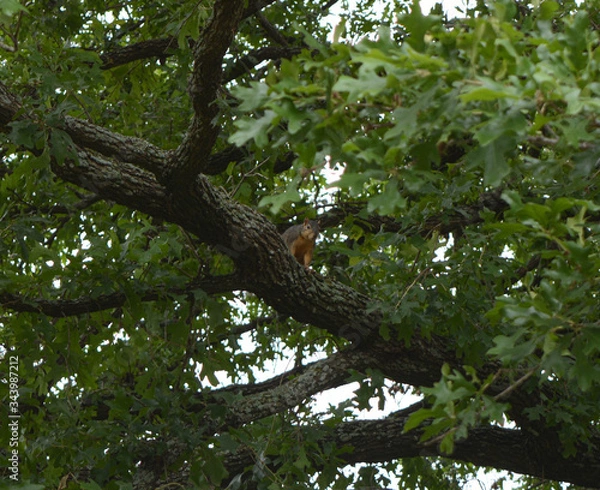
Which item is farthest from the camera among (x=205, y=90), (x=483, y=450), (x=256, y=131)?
(x=483, y=450)

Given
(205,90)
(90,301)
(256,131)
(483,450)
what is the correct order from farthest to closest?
(483,450)
(90,301)
(205,90)
(256,131)

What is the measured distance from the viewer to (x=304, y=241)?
4902mm

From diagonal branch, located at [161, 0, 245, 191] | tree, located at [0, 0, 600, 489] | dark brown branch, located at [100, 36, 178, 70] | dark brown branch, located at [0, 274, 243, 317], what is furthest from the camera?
dark brown branch, located at [100, 36, 178, 70]

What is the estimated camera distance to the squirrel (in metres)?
4.88

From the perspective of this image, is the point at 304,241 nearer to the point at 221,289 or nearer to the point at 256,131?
the point at 221,289

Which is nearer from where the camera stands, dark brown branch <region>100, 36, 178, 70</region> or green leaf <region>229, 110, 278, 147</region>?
green leaf <region>229, 110, 278, 147</region>

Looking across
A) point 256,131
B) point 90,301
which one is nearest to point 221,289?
point 90,301

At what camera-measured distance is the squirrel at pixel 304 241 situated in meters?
4.88

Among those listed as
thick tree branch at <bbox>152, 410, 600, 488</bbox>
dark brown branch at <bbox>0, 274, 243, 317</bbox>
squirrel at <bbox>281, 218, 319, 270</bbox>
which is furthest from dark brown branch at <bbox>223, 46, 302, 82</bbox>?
thick tree branch at <bbox>152, 410, 600, 488</bbox>

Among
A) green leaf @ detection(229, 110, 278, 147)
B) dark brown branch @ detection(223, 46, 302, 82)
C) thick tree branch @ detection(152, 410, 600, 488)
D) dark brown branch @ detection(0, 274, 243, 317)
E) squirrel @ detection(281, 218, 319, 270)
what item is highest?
dark brown branch @ detection(223, 46, 302, 82)

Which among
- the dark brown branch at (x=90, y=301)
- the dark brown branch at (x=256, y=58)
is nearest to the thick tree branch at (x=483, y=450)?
the dark brown branch at (x=90, y=301)

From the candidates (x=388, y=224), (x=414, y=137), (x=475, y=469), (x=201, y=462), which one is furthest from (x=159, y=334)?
(x=414, y=137)

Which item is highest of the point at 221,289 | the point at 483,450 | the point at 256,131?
the point at 221,289

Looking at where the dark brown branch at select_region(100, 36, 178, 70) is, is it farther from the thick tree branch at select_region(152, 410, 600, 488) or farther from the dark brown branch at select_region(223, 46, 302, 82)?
the thick tree branch at select_region(152, 410, 600, 488)
